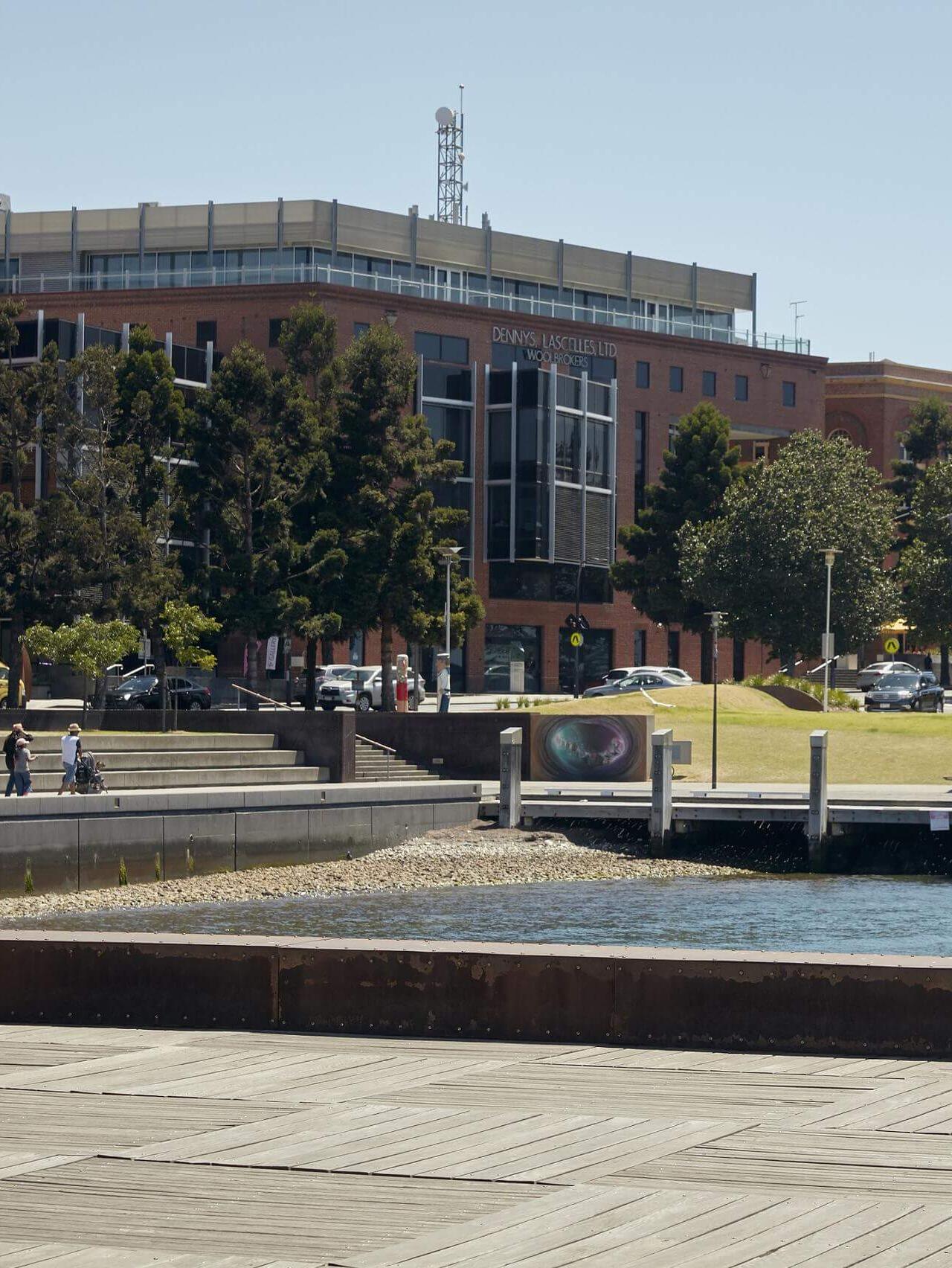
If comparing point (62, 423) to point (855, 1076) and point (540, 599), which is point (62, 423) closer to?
point (540, 599)

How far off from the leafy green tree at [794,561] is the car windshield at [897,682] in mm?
5385

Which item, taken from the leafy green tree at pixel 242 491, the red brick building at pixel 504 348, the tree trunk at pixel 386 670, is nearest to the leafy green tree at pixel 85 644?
the leafy green tree at pixel 242 491

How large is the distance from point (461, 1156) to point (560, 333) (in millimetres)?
85933

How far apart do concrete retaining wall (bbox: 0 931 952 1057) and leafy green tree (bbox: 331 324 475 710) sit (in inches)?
2029

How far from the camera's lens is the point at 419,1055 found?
10.2 m

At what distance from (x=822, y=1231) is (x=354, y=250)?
293ft

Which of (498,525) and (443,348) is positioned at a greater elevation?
(443,348)

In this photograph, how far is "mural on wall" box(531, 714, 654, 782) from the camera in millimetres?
49125

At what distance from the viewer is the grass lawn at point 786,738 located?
51.4 metres

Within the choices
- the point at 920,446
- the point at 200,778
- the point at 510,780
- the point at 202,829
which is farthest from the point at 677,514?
the point at 202,829

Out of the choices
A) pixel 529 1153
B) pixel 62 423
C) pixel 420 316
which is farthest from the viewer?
pixel 420 316

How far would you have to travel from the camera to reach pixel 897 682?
235 feet

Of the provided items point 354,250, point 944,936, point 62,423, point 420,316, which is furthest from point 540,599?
point 944,936

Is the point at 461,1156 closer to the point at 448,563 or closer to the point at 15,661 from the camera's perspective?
the point at 15,661
